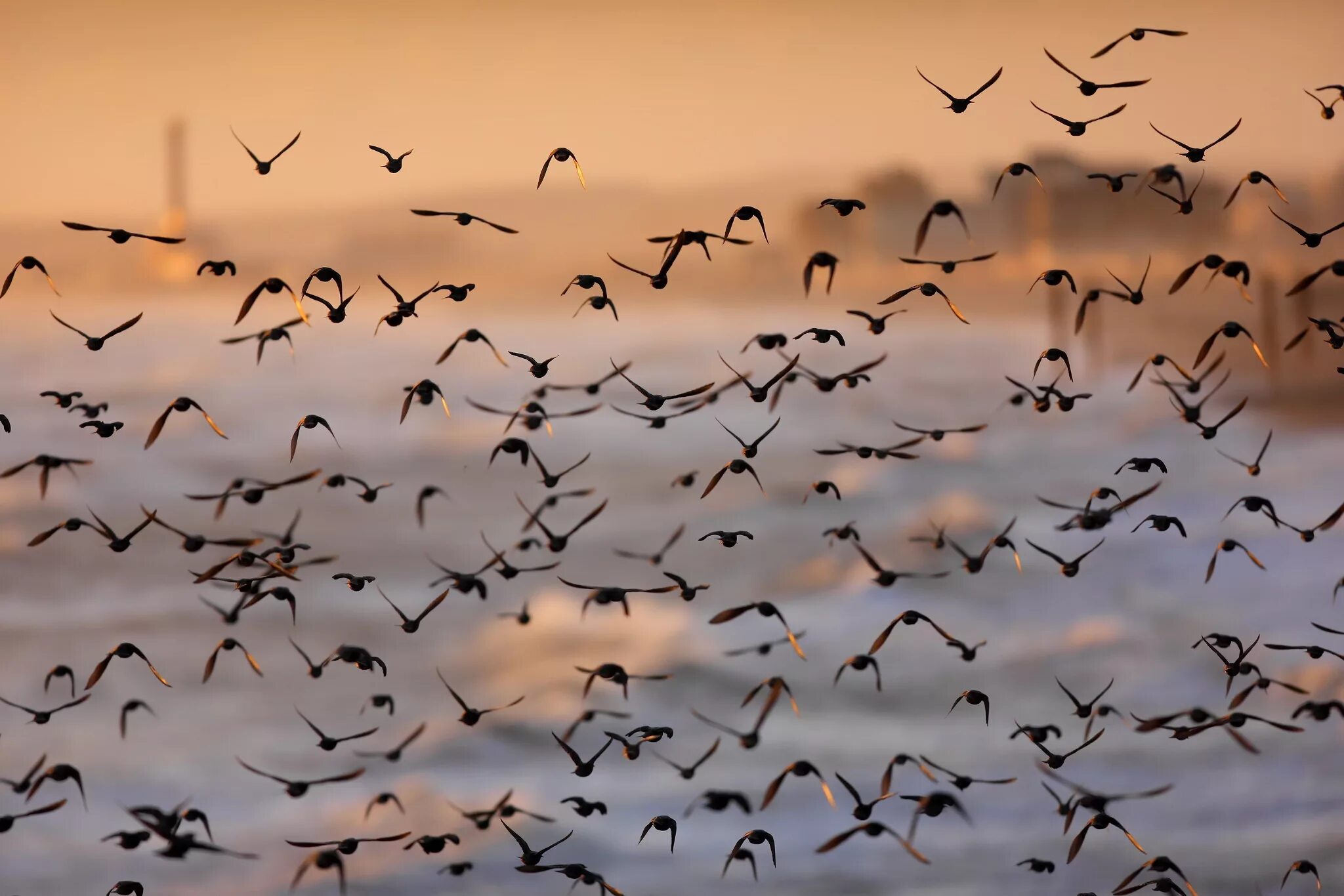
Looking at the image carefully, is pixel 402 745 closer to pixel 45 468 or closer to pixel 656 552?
pixel 656 552

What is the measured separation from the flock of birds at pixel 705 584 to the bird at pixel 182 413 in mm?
13

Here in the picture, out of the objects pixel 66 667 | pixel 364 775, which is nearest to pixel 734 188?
pixel 364 775

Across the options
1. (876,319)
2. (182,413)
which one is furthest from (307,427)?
(876,319)

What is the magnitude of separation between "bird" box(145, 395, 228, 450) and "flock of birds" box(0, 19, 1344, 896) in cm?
1

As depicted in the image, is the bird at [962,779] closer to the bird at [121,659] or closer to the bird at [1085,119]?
the bird at [1085,119]

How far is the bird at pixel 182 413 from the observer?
255 cm

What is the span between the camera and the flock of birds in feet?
8.82

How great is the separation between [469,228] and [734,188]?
70 cm

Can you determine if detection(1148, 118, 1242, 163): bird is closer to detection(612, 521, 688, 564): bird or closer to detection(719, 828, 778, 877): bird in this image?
detection(612, 521, 688, 564): bird

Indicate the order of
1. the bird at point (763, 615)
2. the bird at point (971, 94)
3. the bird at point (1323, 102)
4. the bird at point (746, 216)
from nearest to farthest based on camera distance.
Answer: the bird at point (746, 216) → the bird at point (763, 615) → the bird at point (971, 94) → the bird at point (1323, 102)

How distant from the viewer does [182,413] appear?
9.30 ft

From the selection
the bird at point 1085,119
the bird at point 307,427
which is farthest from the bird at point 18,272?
the bird at point 1085,119

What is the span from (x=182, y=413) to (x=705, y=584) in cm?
140

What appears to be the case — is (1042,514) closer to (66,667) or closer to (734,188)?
(734,188)
